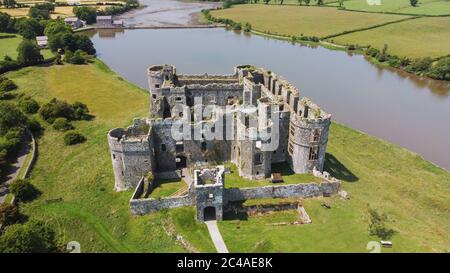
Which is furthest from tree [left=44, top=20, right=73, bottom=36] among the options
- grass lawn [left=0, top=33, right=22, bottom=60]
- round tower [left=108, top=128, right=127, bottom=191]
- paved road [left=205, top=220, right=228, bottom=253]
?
paved road [left=205, top=220, right=228, bottom=253]

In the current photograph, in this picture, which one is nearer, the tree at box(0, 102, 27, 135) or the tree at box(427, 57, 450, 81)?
the tree at box(0, 102, 27, 135)

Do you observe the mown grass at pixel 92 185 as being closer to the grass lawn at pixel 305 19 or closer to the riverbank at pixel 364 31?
the riverbank at pixel 364 31

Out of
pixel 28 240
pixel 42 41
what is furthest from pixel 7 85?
pixel 28 240

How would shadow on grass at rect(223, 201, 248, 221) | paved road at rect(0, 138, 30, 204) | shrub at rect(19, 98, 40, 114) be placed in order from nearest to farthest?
1. shadow on grass at rect(223, 201, 248, 221)
2. paved road at rect(0, 138, 30, 204)
3. shrub at rect(19, 98, 40, 114)

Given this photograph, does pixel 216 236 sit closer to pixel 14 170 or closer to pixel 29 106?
pixel 14 170

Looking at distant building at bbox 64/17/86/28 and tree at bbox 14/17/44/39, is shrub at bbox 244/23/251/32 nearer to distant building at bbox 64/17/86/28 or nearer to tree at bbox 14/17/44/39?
distant building at bbox 64/17/86/28

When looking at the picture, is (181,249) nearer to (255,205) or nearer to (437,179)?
(255,205)
